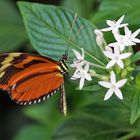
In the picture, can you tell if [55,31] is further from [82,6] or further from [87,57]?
[82,6]

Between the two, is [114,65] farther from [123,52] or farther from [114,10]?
[114,10]

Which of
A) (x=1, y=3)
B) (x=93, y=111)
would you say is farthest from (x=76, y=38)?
(x=1, y=3)

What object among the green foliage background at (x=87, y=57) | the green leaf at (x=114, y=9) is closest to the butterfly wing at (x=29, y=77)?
the green foliage background at (x=87, y=57)

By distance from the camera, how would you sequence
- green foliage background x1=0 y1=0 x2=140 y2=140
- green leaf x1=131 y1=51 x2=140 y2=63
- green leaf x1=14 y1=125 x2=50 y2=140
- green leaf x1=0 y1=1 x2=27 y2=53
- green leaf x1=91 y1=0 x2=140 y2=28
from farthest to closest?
green leaf x1=0 y1=1 x2=27 y2=53
green leaf x1=14 y1=125 x2=50 y2=140
green leaf x1=91 y1=0 x2=140 y2=28
green foliage background x1=0 y1=0 x2=140 y2=140
green leaf x1=131 y1=51 x2=140 y2=63

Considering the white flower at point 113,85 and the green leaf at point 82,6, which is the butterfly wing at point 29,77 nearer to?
the white flower at point 113,85

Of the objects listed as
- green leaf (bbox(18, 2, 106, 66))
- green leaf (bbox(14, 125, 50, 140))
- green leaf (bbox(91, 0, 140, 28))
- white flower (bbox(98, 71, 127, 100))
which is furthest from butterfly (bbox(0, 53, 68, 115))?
green leaf (bbox(14, 125, 50, 140))

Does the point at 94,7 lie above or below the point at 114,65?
below

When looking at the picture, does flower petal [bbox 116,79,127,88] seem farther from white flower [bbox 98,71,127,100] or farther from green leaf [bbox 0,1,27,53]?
green leaf [bbox 0,1,27,53]
